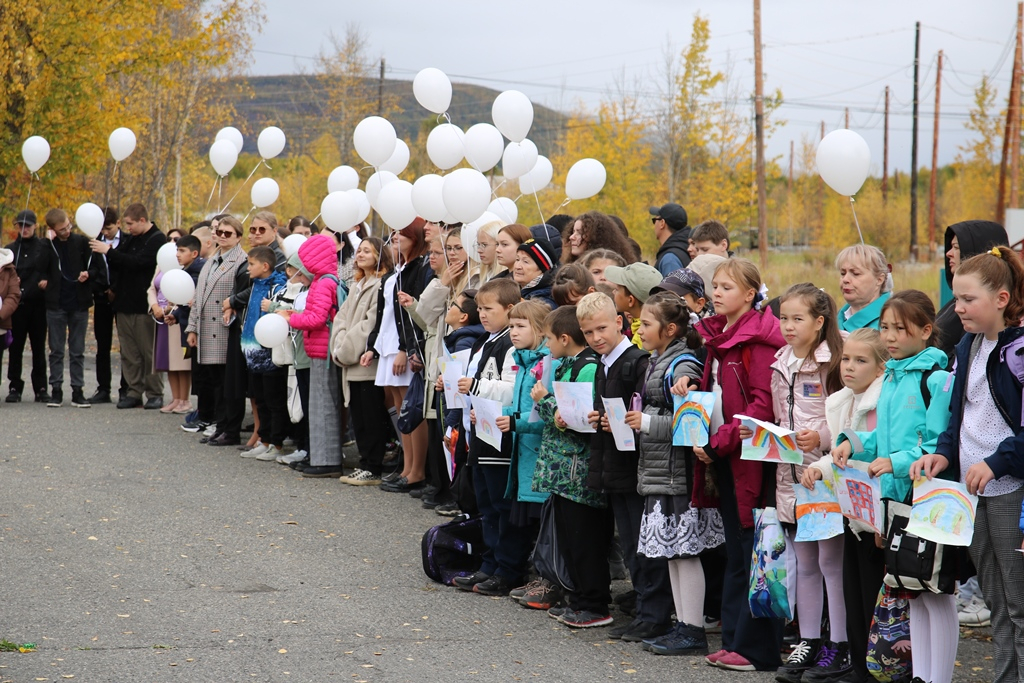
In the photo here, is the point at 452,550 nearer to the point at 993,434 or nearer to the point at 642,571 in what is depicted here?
the point at 642,571

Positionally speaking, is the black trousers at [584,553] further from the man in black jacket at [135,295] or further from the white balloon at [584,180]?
the man in black jacket at [135,295]

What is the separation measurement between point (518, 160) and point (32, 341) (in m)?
7.40

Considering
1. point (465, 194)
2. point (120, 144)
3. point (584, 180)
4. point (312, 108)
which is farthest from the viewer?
point (312, 108)

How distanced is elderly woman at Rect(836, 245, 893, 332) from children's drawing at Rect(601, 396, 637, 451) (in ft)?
4.17

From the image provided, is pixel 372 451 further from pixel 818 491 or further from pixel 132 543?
pixel 818 491

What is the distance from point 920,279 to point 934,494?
31.0 meters

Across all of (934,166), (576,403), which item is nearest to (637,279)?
(576,403)

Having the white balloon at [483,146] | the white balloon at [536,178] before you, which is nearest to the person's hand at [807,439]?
the white balloon at [483,146]

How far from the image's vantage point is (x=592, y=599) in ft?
19.6

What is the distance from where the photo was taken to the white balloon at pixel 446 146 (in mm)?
8734

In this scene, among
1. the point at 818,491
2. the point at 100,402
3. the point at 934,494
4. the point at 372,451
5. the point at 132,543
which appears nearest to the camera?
the point at 934,494

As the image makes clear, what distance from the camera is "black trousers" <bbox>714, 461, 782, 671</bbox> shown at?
17.1 feet

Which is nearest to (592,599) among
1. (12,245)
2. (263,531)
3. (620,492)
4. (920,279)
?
(620,492)

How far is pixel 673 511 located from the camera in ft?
17.9
